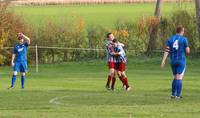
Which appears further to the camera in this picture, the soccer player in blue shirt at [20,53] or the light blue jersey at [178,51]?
the soccer player in blue shirt at [20,53]

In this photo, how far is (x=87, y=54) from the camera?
145ft

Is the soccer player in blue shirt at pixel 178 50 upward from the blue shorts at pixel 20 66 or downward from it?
upward

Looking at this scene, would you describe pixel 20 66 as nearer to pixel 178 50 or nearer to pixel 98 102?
pixel 98 102

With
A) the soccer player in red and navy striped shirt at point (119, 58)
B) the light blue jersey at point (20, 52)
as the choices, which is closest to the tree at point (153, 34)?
the light blue jersey at point (20, 52)

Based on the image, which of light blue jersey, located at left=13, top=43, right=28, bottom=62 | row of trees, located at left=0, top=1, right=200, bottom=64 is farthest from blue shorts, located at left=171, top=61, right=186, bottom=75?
row of trees, located at left=0, top=1, right=200, bottom=64

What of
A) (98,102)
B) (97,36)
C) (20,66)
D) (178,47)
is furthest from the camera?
(97,36)

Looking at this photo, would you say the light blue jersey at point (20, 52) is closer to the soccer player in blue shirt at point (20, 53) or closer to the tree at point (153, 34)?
the soccer player in blue shirt at point (20, 53)

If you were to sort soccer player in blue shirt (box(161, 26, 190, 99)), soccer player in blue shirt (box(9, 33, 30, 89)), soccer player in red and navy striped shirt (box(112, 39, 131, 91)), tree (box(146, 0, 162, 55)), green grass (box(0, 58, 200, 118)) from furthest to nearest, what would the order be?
tree (box(146, 0, 162, 55))
soccer player in blue shirt (box(9, 33, 30, 89))
soccer player in red and navy striped shirt (box(112, 39, 131, 91))
soccer player in blue shirt (box(161, 26, 190, 99))
green grass (box(0, 58, 200, 118))

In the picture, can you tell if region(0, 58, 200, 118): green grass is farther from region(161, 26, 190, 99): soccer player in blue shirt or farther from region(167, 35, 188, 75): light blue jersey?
region(167, 35, 188, 75): light blue jersey

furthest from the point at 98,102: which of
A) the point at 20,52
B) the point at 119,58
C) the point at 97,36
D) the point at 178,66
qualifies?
the point at 97,36

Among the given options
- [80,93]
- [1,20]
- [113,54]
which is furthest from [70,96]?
[1,20]

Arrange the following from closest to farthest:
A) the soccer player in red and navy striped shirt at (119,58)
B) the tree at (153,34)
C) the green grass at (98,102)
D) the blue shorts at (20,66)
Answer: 1. the green grass at (98,102)
2. the soccer player in red and navy striped shirt at (119,58)
3. the blue shorts at (20,66)
4. the tree at (153,34)

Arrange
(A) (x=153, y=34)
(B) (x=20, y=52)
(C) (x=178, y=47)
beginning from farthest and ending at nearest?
(A) (x=153, y=34) < (B) (x=20, y=52) < (C) (x=178, y=47)

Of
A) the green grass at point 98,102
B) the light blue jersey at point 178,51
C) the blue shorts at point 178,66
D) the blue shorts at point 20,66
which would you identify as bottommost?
the green grass at point 98,102
